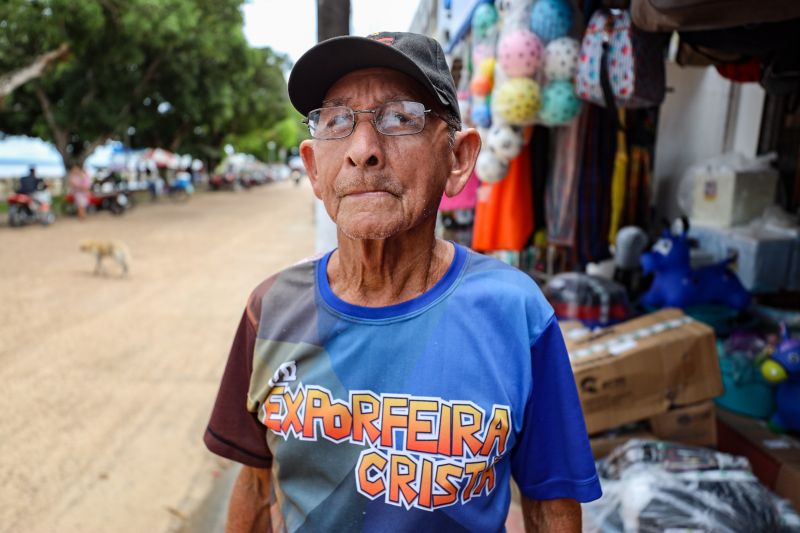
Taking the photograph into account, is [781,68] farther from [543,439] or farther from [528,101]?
[543,439]

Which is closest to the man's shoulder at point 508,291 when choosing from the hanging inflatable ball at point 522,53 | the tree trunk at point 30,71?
the hanging inflatable ball at point 522,53

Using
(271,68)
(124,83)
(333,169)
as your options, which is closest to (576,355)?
(333,169)

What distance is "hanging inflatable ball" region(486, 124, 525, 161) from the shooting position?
3230mm

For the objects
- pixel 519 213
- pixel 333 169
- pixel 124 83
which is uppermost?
pixel 124 83

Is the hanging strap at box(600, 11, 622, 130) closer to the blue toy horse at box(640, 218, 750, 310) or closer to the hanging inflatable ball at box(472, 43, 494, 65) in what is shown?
the hanging inflatable ball at box(472, 43, 494, 65)

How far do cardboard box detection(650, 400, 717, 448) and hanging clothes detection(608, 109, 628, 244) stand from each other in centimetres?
127

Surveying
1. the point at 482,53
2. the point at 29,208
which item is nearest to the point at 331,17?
the point at 482,53

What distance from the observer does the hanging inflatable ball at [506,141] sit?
3230 millimetres

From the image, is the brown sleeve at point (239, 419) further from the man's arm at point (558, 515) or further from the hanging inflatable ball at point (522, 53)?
the hanging inflatable ball at point (522, 53)

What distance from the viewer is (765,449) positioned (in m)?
2.74

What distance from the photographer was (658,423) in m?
2.72

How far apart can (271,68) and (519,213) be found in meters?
31.3

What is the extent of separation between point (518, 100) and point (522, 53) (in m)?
0.23

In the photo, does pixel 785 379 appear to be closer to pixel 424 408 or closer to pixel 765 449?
pixel 765 449
